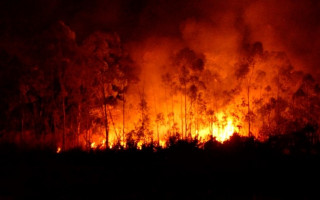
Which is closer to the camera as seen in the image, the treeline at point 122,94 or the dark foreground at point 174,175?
the dark foreground at point 174,175

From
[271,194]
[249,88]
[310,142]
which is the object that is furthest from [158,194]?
[249,88]

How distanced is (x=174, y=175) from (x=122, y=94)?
455 inches

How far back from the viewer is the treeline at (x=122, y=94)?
15.8m

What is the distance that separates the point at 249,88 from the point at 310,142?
12.1 meters

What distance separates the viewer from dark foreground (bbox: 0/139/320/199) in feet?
22.2

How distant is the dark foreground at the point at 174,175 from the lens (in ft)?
22.2

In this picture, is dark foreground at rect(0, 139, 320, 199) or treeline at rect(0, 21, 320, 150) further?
treeline at rect(0, 21, 320, 150)

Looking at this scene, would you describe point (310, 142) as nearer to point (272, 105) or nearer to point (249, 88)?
point (272, 105)

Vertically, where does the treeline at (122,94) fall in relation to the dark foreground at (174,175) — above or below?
above

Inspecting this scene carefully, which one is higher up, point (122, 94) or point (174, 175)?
point (122, 94)

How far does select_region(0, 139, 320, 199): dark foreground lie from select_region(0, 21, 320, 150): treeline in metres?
4.31

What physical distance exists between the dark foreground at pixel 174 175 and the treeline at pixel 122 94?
4307mm

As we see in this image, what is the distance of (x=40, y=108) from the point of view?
59.6 ft

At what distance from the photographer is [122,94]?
1866 centimetres
